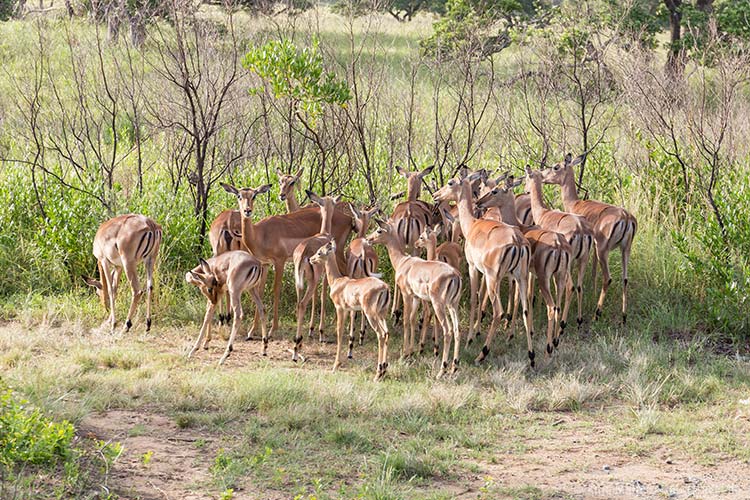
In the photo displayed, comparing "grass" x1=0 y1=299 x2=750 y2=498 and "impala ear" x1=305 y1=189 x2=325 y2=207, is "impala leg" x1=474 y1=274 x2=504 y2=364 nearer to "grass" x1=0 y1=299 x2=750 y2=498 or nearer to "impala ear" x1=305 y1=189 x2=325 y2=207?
"grass" x1=0 y1=299 x2=750 y2=498

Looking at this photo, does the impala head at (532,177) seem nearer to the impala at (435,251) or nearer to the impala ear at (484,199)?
the impala ear at (484,199)

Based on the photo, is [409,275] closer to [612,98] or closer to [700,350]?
[700,350]

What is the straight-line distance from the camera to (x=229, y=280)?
307 inches

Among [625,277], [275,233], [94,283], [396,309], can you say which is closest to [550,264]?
[625,277]

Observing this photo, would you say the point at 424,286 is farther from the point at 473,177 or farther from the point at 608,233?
the point at 608,233

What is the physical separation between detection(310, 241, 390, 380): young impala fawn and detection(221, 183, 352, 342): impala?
66cm

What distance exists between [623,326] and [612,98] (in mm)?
5513

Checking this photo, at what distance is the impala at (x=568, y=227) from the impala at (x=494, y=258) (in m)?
0.61

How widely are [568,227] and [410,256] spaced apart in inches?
52.8

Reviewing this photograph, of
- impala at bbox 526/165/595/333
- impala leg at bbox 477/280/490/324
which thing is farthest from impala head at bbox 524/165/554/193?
impala leg at bbox 477/280/490/324

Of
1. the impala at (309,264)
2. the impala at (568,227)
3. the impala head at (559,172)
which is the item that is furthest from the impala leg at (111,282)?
the impala head at (559,172)

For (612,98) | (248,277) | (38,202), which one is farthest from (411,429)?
(612,98)

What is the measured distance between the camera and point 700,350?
323 inches

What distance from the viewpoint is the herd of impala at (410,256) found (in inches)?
300
